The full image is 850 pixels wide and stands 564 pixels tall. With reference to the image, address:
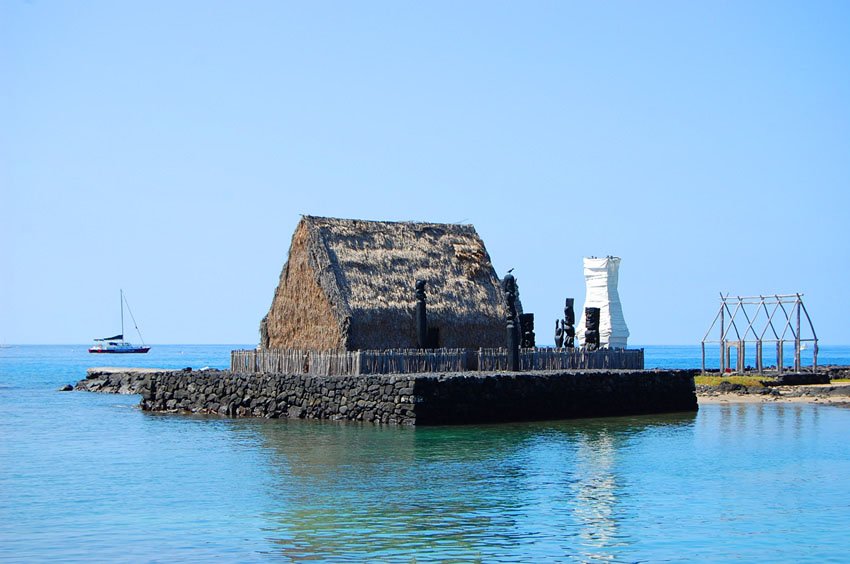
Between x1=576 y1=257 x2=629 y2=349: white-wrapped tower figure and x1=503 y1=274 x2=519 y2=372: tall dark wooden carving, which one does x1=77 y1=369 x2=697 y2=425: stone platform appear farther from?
x1=576 y1=257 x2=629 y2=349: white-wrapped tower figure

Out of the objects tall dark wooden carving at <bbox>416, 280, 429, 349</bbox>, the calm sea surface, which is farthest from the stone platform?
tall dark wooden carving at <bbox>416, 280, 429, 349</bbox>

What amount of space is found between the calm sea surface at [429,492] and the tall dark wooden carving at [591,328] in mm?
5330

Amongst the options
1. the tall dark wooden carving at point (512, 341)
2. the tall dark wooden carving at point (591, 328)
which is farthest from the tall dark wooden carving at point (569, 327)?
the tall dark wooden carving at point (512, 341)

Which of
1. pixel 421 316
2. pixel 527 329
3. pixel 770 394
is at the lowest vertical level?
pixel 770 394

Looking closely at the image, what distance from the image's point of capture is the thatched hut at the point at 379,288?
3078cm

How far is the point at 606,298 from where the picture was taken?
125 ft

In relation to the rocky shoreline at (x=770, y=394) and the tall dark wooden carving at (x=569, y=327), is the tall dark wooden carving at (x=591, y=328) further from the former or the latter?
the rocky shoreline at (x=770, y=394)

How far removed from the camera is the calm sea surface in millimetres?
14531

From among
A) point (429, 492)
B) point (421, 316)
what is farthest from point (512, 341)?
point (429, 492)

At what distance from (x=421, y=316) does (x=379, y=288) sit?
1.68 meters

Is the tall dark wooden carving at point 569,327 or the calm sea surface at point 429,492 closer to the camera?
the calm sea surface at point 429,492

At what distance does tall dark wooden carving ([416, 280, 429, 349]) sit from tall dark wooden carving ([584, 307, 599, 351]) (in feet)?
19.3

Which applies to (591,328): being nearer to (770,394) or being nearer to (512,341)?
(512,341)

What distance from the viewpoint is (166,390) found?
3397 cm
